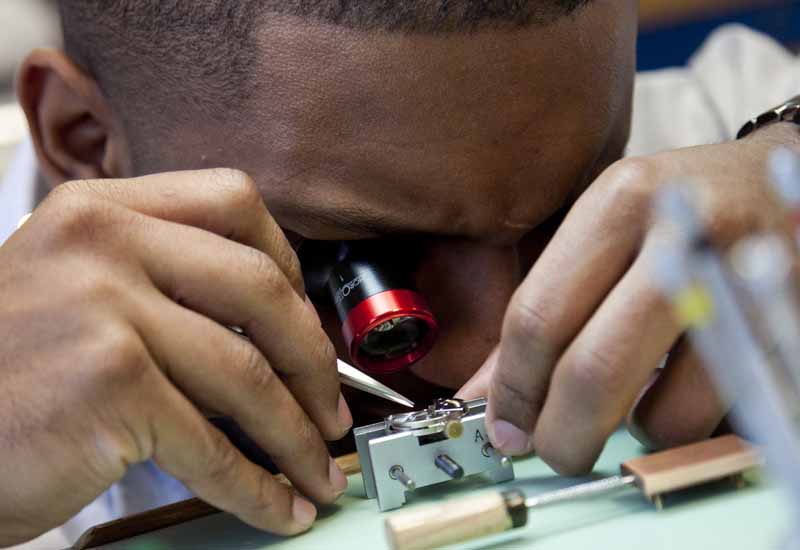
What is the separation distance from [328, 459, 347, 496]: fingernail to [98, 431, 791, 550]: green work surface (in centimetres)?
1

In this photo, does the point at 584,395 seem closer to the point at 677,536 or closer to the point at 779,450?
the point at 677,536

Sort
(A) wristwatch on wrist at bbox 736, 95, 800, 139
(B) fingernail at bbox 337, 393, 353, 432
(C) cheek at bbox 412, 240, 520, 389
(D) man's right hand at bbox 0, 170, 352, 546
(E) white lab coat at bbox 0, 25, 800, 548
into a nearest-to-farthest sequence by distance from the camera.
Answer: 1. (D) man's right hand at bbox 0, 170, 352, 546
2. (B) fingernail at bbox 337, 393, 353, 432
3. (C) cheek at bbox 412, 240, 520, 389
4. (A) wristwatch on wrist at bbox 736, 95, 800, 139
5. (E) white lab coat at bbox 0, 25, 800, 548

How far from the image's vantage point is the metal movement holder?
70 centimetres

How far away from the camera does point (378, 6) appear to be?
0.81 metres

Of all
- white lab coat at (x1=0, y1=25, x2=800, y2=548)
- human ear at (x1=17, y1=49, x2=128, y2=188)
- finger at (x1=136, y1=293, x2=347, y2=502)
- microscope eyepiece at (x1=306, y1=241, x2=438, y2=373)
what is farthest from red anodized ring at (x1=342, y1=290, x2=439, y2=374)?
white lab coat at (x1=0, y1=25, x2=800, y2=548)

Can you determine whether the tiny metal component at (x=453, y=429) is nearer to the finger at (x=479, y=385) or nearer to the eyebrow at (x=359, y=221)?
the finger at (x=479, y=385)

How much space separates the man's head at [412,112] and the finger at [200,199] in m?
0.12

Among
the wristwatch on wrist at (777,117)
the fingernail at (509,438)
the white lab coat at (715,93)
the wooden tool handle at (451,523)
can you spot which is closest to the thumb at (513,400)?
the fingernail at (509,438)

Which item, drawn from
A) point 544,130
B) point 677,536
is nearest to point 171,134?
point 544,130

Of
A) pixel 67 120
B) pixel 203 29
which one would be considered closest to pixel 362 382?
pixel 203 29

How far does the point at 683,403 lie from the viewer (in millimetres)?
661

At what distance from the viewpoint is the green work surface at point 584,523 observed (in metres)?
0.53

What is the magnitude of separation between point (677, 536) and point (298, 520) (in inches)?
11.2

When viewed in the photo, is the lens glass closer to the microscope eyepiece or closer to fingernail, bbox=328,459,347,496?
the microscope eyepiece
